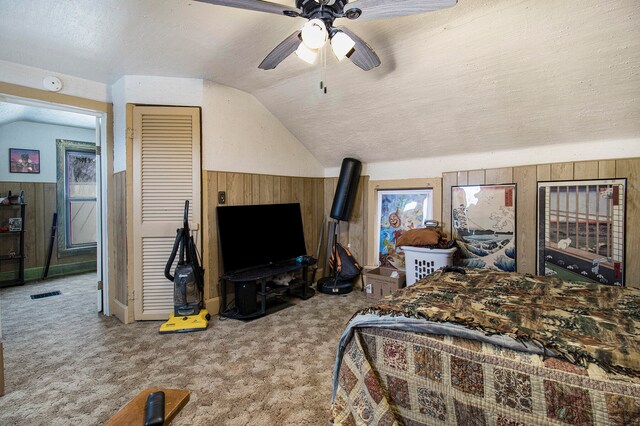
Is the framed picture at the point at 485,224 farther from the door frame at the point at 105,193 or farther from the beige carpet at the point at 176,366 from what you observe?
the door frame at the point at 105,193

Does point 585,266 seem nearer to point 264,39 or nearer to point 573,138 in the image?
point 573,138

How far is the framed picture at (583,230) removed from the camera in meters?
2.52

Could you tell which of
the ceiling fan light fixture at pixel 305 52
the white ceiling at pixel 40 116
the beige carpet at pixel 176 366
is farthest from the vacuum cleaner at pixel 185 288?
the white ceiling at pixel 40 116

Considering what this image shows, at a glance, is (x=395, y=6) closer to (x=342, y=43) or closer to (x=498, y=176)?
(x=342, y=43)

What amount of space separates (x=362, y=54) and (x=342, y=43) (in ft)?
0.97

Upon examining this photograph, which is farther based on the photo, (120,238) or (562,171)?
(120,238)

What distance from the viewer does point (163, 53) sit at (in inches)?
102

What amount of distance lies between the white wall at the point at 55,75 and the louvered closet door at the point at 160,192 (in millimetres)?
667

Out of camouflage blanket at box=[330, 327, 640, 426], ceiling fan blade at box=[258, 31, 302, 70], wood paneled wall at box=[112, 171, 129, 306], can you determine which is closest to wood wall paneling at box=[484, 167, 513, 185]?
ceiling fan blade at box=[258, 31, 302, 70]

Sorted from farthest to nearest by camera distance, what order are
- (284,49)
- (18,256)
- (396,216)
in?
(18,256) → (396,216) → (284,49)

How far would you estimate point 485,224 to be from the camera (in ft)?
10.4

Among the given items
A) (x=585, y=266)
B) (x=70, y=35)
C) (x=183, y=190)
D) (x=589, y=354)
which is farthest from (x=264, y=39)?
(x=585, y=266)

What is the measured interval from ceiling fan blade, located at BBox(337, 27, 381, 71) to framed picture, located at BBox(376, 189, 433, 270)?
6.44ft

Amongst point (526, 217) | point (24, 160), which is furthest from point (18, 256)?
point (526, 217)
